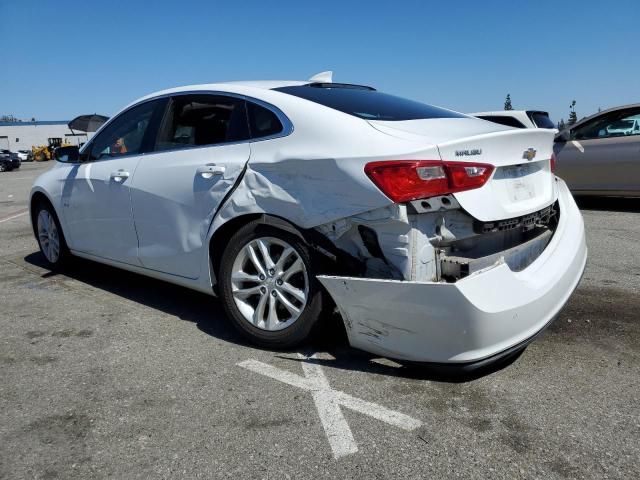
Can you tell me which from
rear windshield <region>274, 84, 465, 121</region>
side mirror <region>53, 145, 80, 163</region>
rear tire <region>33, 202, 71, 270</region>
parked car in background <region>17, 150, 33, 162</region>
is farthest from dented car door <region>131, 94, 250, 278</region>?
parked car in background <region>17, 150, 33, 162</region>

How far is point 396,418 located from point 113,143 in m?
3.24

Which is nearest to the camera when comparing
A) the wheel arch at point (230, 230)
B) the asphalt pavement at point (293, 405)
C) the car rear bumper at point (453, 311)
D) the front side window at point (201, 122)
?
the asphalt pavement at point (293, 405)

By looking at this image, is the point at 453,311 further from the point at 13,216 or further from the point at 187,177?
the point at 13,216

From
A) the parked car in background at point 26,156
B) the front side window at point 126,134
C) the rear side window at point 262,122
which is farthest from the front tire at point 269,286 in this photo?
the parked car in background at point 26,156

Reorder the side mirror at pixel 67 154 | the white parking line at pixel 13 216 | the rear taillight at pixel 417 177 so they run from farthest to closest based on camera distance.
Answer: the white parking line at pixel 13 216
the side mirror at pixel 67 154
the rear taillight at pixel 417 177

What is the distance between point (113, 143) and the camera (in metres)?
4.48

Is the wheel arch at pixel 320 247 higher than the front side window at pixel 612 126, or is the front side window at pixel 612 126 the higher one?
the front side window at pixel 612 126

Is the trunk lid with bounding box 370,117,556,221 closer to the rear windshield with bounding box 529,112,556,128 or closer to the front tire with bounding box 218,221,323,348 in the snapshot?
the front tire with bounding box 218,221,323,348

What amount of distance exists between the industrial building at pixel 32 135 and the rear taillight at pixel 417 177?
258ft

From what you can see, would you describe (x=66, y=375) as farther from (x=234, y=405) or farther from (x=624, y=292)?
(x=624, y=292)

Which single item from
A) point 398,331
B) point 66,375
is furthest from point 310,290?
point 66,375

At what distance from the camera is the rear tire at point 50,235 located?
5.15 m

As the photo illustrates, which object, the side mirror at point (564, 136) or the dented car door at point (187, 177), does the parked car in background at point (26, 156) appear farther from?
the dented car door at point (187, 177)

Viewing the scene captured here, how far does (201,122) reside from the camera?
374cm
